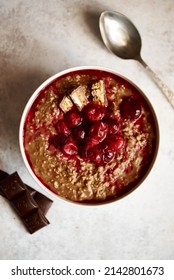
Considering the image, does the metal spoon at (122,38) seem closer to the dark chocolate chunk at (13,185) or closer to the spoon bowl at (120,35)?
the spoon bowl at (120,35)

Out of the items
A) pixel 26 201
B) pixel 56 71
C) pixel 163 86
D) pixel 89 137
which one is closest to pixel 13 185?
pixel 26 201

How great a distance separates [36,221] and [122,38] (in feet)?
3.19

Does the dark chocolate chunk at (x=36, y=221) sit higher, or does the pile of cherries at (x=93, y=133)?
the pile of cherries at (x=93, y=133)

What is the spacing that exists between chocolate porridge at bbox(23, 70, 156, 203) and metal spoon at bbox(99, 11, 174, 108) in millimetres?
246

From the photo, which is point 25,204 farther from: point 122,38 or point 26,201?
point 122,38

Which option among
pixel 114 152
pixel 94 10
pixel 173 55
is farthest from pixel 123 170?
pixel 94 10

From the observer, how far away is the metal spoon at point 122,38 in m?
2.09

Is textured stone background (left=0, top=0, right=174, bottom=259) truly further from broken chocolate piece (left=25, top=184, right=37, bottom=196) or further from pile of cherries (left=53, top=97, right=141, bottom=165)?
pile of cherries (left=53, top=97, right=141, bottom=165)

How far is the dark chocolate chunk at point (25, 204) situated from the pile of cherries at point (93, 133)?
1.09ft

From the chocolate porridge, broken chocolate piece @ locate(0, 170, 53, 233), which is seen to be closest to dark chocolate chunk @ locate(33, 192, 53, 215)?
broken chocolate piece @ locate(0, 170, 53, 233)

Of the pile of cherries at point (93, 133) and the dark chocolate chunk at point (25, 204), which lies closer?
the pile of cherries at point (93, 133)

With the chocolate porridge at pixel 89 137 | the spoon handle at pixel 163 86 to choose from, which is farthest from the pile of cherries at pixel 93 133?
the spoon handle at pixel 163 86

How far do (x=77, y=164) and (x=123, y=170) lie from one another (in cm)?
20

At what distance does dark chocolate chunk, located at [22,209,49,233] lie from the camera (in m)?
2.03
